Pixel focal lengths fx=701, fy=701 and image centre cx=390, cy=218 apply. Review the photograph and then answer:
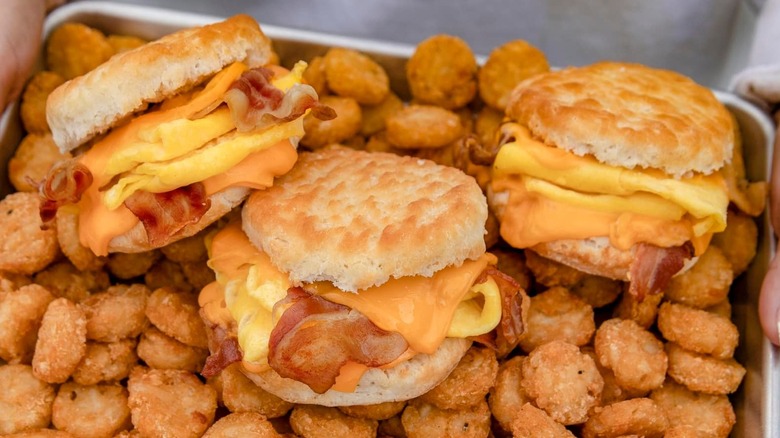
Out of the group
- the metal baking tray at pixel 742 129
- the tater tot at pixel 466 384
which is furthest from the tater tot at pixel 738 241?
the tater tot at pixel 466 384

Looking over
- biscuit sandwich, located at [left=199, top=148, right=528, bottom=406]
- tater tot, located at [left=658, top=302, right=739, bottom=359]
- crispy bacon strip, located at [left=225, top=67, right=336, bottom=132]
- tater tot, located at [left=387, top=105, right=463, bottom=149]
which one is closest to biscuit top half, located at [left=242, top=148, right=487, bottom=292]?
biscuit sandwich, located at [left=199, top=148, right=528, bottom=406]

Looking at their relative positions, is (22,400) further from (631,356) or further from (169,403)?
(631,356)

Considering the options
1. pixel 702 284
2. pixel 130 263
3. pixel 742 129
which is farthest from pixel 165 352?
pixel 742 129

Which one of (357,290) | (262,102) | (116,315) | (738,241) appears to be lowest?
(116,315)

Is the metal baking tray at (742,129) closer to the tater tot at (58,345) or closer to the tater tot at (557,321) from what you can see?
the tater tot at (557,321)

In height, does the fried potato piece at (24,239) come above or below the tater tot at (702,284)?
above

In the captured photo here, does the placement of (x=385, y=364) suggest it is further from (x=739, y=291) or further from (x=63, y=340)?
(x=739, y=291)
